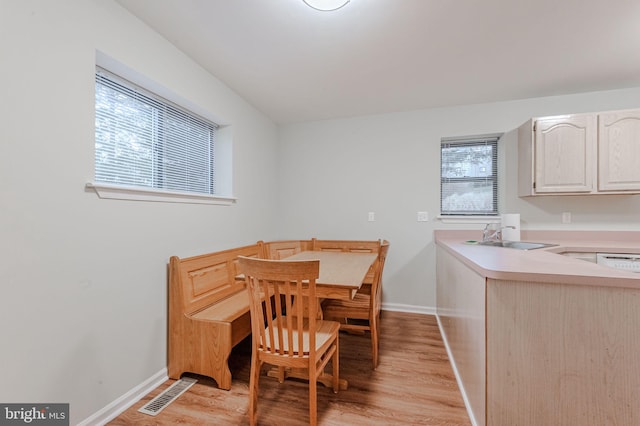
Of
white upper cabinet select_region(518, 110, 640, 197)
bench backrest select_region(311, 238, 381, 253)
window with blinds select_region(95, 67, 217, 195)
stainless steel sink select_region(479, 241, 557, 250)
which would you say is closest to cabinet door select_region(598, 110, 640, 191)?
white upper cabinet select_region(518, 110, 640, 197)

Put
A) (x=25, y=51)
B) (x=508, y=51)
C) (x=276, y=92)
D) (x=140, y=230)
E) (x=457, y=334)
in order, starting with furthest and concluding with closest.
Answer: (x=276, y=92) → (x=508, y=51) → (x=457, y=334) → (x=140, y=230) → (x=25, y=51)

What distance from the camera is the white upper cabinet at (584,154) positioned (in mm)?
2297

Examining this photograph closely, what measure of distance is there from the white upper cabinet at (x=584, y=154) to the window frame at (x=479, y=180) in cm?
41

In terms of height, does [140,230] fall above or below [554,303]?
above

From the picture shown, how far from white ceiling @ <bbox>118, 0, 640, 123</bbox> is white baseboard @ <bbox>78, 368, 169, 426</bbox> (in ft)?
7.62

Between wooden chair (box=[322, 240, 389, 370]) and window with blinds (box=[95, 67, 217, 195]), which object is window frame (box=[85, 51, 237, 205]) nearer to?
window with blinds (box=[95, 67, 217, 195])

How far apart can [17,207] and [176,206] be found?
874mm

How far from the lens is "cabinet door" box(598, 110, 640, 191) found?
2281mm

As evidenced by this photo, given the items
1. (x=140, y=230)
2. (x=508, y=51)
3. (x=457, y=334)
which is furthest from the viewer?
(x=508, y=51)

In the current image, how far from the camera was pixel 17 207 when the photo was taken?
115 centimetres

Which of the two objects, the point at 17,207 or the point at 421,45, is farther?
the point at 421,45

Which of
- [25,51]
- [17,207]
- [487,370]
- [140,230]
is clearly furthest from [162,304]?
[487,370]

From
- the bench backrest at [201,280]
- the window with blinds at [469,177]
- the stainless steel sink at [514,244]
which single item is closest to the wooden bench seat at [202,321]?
the bench backrest at [201,280]

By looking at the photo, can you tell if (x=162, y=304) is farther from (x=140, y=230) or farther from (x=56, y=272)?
(x=56, y=272)
